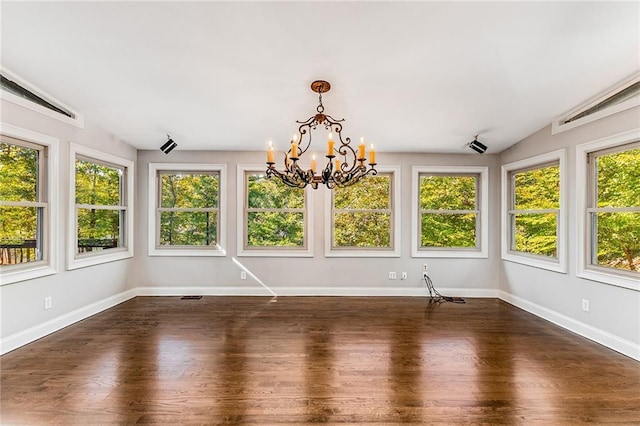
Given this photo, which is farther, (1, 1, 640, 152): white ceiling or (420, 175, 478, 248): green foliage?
(420, 175, 478, 248): green foliage

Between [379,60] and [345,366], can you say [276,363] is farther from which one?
[379,60]

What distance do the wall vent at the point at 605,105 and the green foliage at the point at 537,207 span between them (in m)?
0.56

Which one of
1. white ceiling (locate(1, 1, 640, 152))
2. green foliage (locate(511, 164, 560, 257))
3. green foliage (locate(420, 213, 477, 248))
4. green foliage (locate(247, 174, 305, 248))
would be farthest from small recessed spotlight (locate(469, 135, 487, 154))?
green foliage (locate(247, 174, 305, 248))

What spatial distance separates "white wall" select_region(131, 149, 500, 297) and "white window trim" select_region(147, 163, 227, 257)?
70 millimetres

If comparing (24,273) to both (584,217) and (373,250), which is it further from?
(584,217)

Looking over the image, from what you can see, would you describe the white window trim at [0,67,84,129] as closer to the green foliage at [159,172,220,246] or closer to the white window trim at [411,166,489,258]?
the green foliage at [159,172,220,246]

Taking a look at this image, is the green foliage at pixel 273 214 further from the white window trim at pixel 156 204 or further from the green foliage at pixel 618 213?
the green foliage at pixel 618 213

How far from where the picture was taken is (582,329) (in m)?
3.22

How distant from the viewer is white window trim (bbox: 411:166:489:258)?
4695 millimetres

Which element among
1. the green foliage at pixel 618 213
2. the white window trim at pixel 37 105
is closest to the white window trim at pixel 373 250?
the green foliage at pixel 618 213

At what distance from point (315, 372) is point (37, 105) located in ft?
12.1

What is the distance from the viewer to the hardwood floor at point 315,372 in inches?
76.7

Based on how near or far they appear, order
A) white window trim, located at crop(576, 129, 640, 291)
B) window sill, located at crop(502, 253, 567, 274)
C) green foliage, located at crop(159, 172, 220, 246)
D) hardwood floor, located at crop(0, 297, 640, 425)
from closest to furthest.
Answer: hardwood floor, located at crop(0, 297, 640, 425) → white window trim, located at crop(576, 129, 640, 291) → window sill, located at crop(502, 253, 567, 274) → green foliage, located at crop(159, 172, 220, 246)

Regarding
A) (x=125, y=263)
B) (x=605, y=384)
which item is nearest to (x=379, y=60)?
(x=605, y=384)
